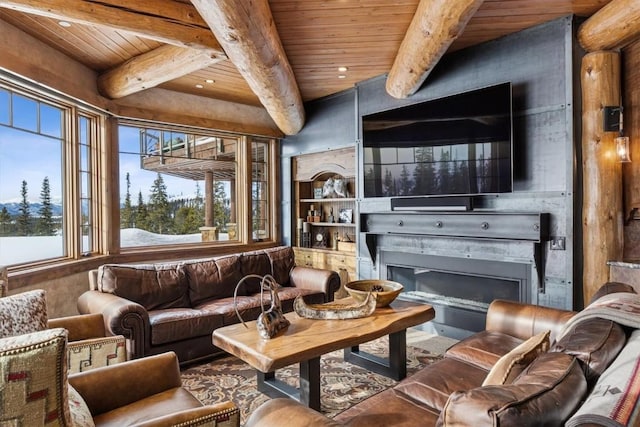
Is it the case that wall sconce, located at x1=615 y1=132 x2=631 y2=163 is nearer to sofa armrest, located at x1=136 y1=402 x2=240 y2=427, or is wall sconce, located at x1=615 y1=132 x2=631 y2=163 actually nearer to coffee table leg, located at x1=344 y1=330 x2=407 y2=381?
coffee table leg, located at x1=344 y1=330 x2=407 y2=381

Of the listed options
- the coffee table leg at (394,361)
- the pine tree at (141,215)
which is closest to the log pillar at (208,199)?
the pine tree at (141,215)

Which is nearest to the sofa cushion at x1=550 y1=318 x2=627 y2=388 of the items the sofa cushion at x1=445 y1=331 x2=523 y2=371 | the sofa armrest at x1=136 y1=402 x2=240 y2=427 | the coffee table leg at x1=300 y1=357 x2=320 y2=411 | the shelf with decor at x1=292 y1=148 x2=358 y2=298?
the sofa cushion at x1=445 y1=331 x2=523 y2=371

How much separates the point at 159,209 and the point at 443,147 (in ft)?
12.0

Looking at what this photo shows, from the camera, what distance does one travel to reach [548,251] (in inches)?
130

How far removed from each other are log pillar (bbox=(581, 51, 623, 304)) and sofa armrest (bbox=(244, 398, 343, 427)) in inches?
111

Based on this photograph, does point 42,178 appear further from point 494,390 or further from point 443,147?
point 494,390

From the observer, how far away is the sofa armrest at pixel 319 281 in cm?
425

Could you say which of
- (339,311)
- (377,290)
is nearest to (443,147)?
(377,290)

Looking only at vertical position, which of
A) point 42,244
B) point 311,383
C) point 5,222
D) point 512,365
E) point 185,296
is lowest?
point 311,383

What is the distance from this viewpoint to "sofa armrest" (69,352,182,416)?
5.54 feet

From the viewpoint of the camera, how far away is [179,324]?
3.20 metres

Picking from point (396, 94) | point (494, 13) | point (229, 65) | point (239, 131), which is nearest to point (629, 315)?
point (494, 13)

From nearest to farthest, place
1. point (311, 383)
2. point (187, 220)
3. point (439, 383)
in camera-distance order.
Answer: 1. point (439, 383)
2. point (311, 383)
3. point (187, 220)

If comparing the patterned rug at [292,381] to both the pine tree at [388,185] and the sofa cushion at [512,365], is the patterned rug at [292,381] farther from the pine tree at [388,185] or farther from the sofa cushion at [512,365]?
the pine tree at [388,185]
